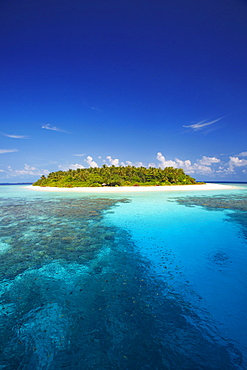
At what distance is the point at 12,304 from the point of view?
5.38 m

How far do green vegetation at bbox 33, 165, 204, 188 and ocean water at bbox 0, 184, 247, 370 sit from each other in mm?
58590

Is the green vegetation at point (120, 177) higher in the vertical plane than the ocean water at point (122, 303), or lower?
higher

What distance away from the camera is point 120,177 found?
72.6 m

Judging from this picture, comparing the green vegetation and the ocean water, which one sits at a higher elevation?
the green vegetation

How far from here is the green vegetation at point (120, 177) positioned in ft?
229

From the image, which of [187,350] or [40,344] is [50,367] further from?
[187,350]

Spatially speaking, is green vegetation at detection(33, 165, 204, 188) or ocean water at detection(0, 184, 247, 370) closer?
ocean water at detection(0, 184, 247, 370)

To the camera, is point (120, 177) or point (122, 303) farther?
point (120, 177)

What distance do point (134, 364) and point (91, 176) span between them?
7041cm

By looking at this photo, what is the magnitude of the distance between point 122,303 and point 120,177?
67482mm

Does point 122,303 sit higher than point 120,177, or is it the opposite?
point 120,177

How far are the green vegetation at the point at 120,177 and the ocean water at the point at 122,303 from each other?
192 ft

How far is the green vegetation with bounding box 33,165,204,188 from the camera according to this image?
69.7m

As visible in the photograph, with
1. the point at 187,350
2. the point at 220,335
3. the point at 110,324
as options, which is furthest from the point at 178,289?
the point at 110,324
